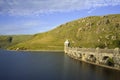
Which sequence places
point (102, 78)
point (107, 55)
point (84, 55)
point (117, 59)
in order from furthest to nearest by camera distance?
point (84, 55), point (107, 55), point (117, 59), point (102, 78)

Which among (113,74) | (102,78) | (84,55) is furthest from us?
(84,55)

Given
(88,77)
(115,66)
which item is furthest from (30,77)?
(115,66)

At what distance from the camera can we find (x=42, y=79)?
2702 inches

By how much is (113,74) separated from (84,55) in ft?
176

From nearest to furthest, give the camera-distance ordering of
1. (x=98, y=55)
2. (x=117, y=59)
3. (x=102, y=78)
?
(x=102, y=78) < (x=117, y=59) < (x=98, y=55)

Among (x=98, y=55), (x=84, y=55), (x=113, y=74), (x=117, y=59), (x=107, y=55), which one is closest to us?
(x=113, y=74)

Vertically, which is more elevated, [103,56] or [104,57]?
[103,56]

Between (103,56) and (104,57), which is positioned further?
(103,56)

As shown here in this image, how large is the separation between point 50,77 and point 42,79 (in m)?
3.79

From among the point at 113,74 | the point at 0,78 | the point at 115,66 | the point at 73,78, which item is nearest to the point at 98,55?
the point at 115,66

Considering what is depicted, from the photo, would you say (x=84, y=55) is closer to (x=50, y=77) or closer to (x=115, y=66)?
(x=115, y=66)

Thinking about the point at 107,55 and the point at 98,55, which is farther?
the point at 98,55

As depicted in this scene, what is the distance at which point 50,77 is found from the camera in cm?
7169

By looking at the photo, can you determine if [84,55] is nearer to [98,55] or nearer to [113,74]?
[98,55]
